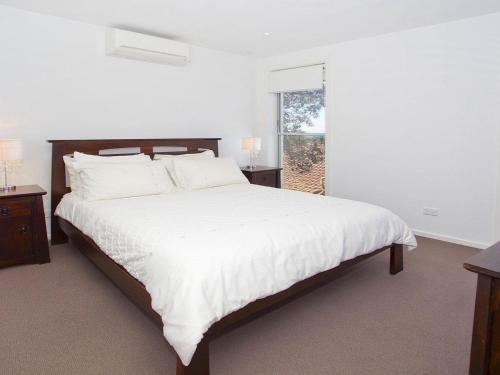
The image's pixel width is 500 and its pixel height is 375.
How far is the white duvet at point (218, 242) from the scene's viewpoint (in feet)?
5.28

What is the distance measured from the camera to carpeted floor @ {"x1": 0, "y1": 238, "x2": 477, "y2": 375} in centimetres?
176

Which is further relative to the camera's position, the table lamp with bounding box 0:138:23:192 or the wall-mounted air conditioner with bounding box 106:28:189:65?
the wall-mounted air conditioner with bounding box 106:28:189:65

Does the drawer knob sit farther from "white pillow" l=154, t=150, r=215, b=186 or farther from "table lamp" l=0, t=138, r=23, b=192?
"white pillow" l=154, t=150, r=215, b=186

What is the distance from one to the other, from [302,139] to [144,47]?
2358mm

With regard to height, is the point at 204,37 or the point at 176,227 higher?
the point at 204,37

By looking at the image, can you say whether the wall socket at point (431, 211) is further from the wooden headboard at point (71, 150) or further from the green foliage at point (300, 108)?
the wooden headboard at point (71, 150)

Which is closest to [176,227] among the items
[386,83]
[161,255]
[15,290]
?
[161,255]

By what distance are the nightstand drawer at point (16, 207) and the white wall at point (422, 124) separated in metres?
3.29

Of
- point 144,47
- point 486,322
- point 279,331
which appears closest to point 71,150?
Result: point 144,47

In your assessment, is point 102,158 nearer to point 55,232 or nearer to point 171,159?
point 171,159

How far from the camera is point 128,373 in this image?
1688mm

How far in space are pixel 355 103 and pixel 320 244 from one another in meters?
2.60

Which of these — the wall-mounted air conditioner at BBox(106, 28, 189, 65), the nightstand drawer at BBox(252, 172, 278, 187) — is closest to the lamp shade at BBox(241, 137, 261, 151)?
the nightstand drawer at BBox(252, 172, 278, 187)

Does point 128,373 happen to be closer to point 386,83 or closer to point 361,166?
point 361,166
